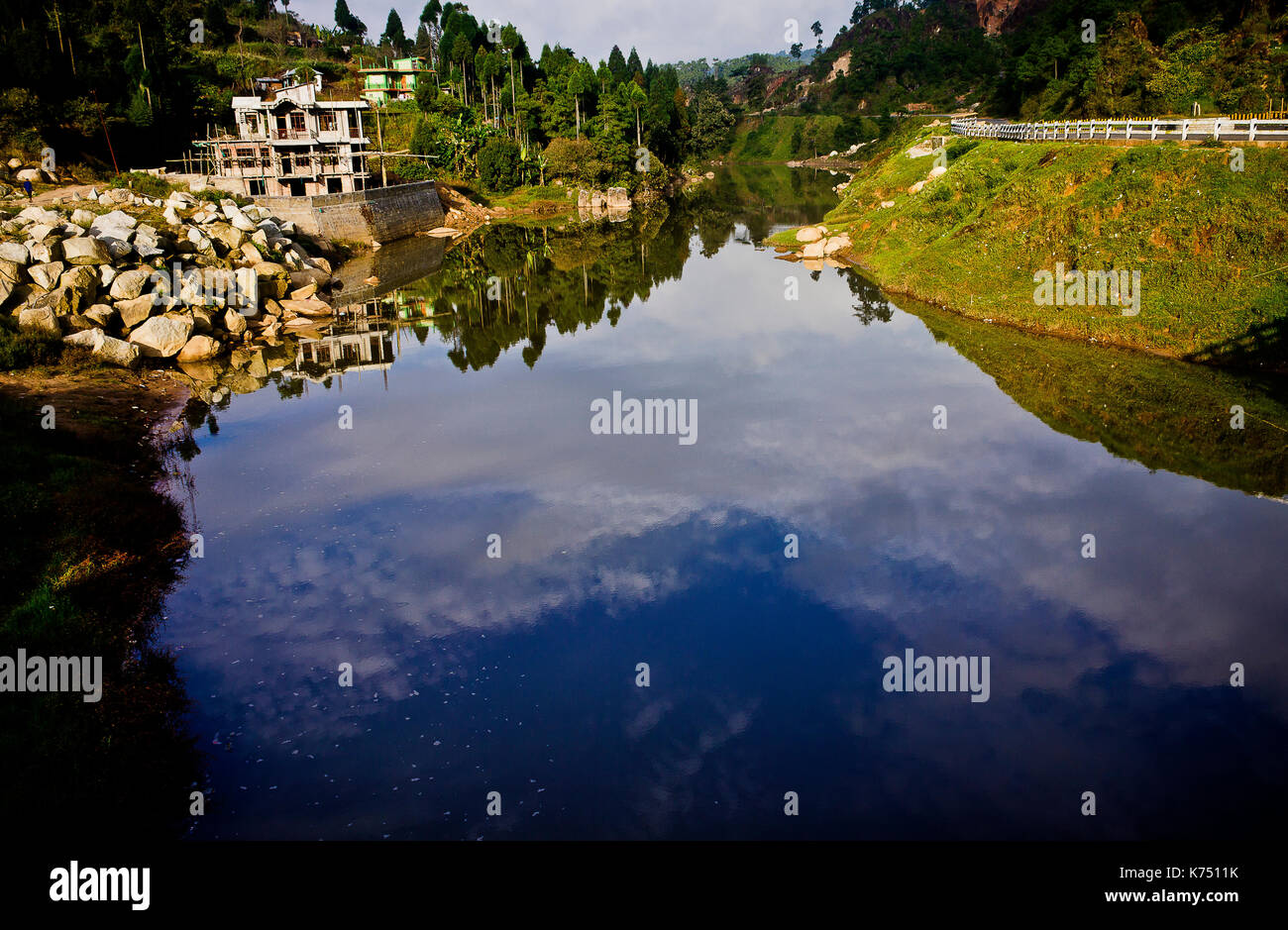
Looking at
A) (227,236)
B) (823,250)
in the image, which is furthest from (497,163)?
(227,236)

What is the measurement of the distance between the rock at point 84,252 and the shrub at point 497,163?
61357 mm

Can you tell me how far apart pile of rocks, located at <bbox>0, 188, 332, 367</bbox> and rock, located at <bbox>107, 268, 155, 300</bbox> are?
0.13 ft

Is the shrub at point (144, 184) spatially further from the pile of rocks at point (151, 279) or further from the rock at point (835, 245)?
the rock at point (835, 245)

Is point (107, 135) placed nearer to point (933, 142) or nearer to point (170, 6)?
point (170, 6)

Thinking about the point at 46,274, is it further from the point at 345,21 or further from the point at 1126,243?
the point at 345,21

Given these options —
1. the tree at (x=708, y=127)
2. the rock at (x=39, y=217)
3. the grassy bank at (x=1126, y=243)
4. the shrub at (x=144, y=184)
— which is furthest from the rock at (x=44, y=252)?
the tree at (x=708, y=127)

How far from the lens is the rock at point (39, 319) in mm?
29797

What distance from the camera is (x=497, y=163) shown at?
9088cm

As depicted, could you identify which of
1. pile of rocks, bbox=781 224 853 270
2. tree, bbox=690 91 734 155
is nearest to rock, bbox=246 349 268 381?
pile of rocks, bbox=781 224 853 270

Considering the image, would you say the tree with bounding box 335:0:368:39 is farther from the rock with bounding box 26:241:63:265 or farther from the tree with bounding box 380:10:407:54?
the rock with bounding box 26:241:63:265

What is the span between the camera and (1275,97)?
156 feet
